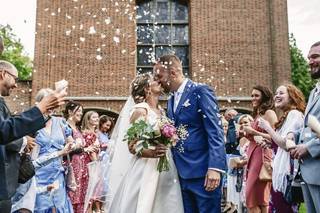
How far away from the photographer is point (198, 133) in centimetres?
458

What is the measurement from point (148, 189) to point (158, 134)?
0.64 m

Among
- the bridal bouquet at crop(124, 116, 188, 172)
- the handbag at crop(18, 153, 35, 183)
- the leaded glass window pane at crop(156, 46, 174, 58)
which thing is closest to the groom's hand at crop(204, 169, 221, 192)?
the bridal bouquet at crop(124, 116, 188, 172)

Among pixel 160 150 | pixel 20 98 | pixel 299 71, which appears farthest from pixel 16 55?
Answer: pixel 160 150

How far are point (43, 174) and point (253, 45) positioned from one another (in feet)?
36.0

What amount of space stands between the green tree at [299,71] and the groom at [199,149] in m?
37.3

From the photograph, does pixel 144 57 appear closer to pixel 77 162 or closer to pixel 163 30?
pixel 163 30

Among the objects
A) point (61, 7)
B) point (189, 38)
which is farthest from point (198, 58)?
point (61, 7)

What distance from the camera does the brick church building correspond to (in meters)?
15.1

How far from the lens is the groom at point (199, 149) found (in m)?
4.37

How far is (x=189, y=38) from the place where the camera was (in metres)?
Answer: 15.9

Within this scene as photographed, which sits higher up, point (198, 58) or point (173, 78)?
point (198, 58)

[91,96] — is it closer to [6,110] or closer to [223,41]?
[223,41]

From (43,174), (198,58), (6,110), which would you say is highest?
(198,58)

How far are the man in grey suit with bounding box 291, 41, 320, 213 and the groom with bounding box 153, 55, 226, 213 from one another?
0.76 m
